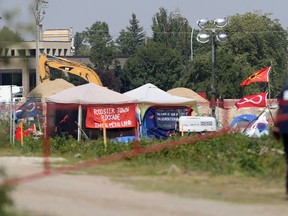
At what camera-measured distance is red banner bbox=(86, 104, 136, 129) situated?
108ft

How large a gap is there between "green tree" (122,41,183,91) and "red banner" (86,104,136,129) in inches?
2520

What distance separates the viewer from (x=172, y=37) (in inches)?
4914

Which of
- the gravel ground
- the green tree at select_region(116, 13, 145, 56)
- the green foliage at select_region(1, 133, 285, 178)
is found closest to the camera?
the gravel ground

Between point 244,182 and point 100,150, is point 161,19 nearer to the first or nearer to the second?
point 100,150

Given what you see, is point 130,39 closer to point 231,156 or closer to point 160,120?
point 160,120

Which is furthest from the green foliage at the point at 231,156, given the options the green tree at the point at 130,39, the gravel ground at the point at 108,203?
the green tree at the point at 130,39

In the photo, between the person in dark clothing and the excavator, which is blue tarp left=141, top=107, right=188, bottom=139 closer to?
the excavator

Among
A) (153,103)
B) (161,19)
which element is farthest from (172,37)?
(153,103)

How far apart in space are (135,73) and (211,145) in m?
76.8

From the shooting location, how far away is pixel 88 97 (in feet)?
109

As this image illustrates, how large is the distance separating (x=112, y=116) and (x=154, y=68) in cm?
6676

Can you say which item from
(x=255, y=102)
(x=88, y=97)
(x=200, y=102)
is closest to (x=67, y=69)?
(x=200, y=102)

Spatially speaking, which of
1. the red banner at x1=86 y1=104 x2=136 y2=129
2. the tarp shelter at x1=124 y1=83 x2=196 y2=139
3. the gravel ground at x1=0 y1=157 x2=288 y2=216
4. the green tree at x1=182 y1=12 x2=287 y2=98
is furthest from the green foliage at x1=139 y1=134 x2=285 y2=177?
the green tree at x1=182 y1=12 x2=287 y2=98

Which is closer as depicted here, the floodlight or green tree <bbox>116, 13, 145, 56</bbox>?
the floodlight
